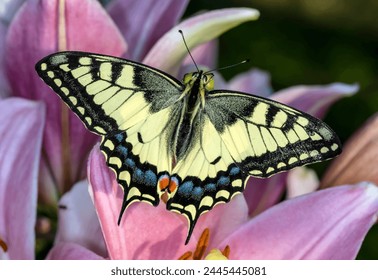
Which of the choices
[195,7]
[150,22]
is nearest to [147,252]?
[150,22]

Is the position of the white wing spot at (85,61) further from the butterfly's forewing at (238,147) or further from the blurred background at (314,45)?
the blurred background at (314,45)

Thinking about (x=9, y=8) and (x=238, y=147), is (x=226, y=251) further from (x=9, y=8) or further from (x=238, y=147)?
(x=9, y=8)

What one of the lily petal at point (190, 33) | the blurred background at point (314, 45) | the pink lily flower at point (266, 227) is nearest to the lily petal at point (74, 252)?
the pink lily flower at point (266, 227)

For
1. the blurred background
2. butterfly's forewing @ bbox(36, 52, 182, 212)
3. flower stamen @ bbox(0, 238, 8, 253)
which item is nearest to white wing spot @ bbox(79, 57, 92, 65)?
butterfly's forewing @ bbox(36, 52, 182, 212)

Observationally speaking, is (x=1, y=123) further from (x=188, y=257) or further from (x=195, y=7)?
(x=195, y=7)

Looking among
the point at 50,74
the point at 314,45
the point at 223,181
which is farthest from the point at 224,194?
the point at 314,45

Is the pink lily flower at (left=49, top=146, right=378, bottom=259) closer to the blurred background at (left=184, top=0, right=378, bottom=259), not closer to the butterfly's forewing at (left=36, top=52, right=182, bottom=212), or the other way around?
the butterfly's forewing at (left=36, top=52, right=182, bottom=212)

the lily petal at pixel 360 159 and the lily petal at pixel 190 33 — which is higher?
the lily petal at pixel 190 33

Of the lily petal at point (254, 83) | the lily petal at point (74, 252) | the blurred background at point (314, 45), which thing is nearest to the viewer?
the lily petal at point (74, 252)
